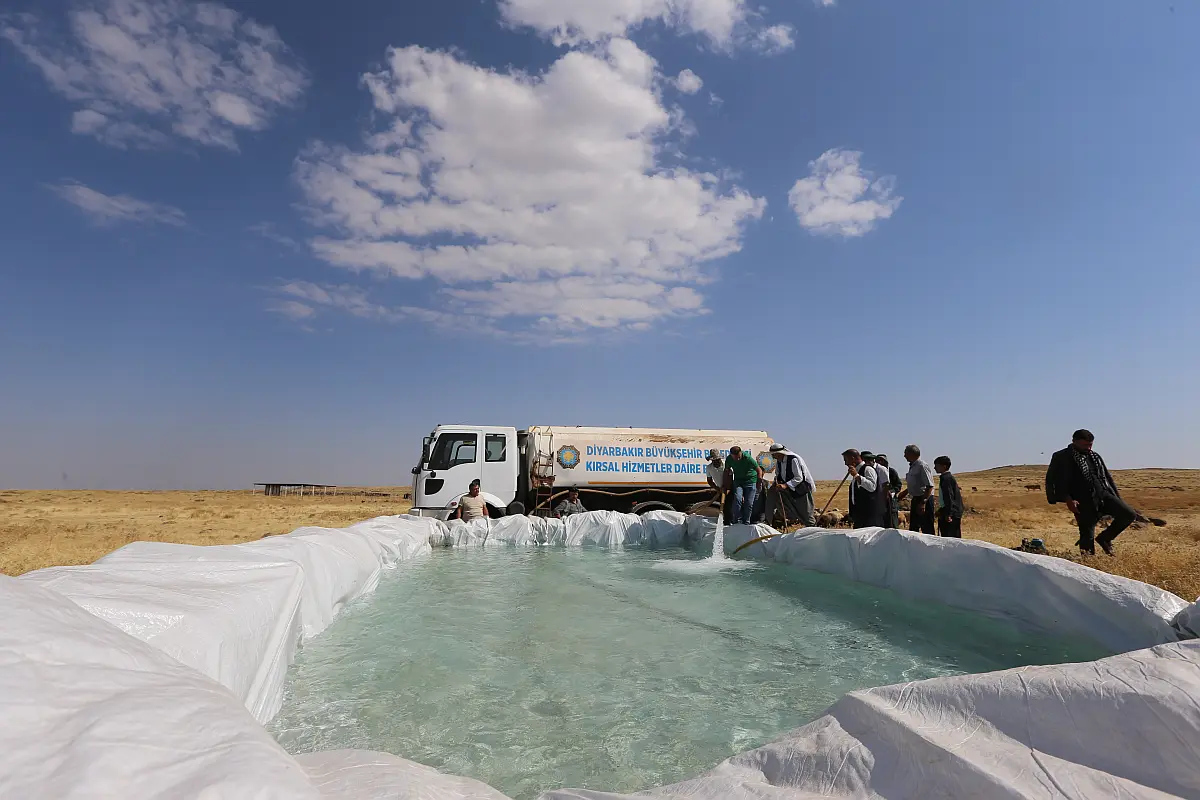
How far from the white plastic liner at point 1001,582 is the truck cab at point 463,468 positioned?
618 cm

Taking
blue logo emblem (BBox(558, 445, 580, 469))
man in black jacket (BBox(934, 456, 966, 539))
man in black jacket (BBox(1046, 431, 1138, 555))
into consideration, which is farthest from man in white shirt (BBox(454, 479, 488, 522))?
man in black jacket (BBox(1046, 431, 1138, 555))

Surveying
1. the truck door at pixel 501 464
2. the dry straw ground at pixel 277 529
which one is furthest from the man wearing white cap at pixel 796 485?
the truck door at pixel 501 464

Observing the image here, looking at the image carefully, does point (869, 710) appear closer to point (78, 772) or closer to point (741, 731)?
point (741, 731)

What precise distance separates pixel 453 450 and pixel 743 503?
5328mm

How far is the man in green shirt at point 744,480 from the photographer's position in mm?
9156

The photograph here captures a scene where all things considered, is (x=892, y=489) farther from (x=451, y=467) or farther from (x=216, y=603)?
(x=216, y=603)

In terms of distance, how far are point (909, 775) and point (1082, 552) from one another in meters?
6.09

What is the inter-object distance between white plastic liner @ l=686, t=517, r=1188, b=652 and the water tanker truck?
578 centimetres

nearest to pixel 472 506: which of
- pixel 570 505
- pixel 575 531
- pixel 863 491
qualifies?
pixel 575 531

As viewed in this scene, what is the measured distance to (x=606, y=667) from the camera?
135 inches

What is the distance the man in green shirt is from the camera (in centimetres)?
916

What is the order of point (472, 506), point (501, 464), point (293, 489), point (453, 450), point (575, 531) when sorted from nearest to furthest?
1. point (575, 531)
2. point (472, 506)
3. point (453, 450)
4. point (501, 464)
5. point (293, 489)

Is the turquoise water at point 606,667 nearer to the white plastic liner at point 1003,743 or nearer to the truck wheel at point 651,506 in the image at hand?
the white plastic liner at point 1003,743

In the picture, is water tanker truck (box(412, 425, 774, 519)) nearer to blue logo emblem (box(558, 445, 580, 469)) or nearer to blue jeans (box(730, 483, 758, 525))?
blue logo emblem (box(558, 445, 580, 469))
